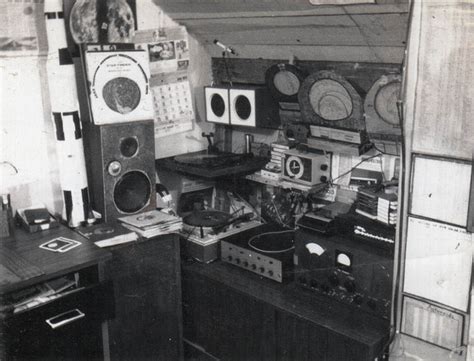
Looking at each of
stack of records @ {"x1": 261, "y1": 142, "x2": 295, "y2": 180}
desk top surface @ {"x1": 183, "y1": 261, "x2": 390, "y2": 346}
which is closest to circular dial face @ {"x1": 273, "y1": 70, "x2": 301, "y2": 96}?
stack of records @ {"x1": 261, "y1": 142, "x2": 295, "y2": 180}

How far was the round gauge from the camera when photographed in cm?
305

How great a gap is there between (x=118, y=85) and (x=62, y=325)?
1.24 meters

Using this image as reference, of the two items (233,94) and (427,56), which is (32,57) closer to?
(233,94)

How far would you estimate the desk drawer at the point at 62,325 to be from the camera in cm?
227

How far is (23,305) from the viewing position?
7.60 feet

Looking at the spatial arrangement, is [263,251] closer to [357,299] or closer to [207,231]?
[207,231]

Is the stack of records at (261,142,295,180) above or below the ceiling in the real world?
below

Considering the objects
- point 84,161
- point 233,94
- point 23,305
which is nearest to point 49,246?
point 23,305

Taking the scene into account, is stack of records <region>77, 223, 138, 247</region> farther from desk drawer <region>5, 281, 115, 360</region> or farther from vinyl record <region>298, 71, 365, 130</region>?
vinyl record <region>298, 71, 365, 130</region>

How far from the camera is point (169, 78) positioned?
11.5 ft

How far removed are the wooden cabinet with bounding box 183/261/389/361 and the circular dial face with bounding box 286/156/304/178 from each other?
60 centimetres

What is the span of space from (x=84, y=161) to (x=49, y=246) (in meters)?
0.55

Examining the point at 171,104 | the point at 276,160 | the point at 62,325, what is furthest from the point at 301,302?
the point at 171,104

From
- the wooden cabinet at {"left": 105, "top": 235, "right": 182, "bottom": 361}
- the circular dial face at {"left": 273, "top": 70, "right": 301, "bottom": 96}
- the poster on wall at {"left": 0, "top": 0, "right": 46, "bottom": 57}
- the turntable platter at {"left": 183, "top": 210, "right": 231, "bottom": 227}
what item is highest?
the poster on wall at {"left": 0, "top": 0, "right": 46, "bottom": 57}
